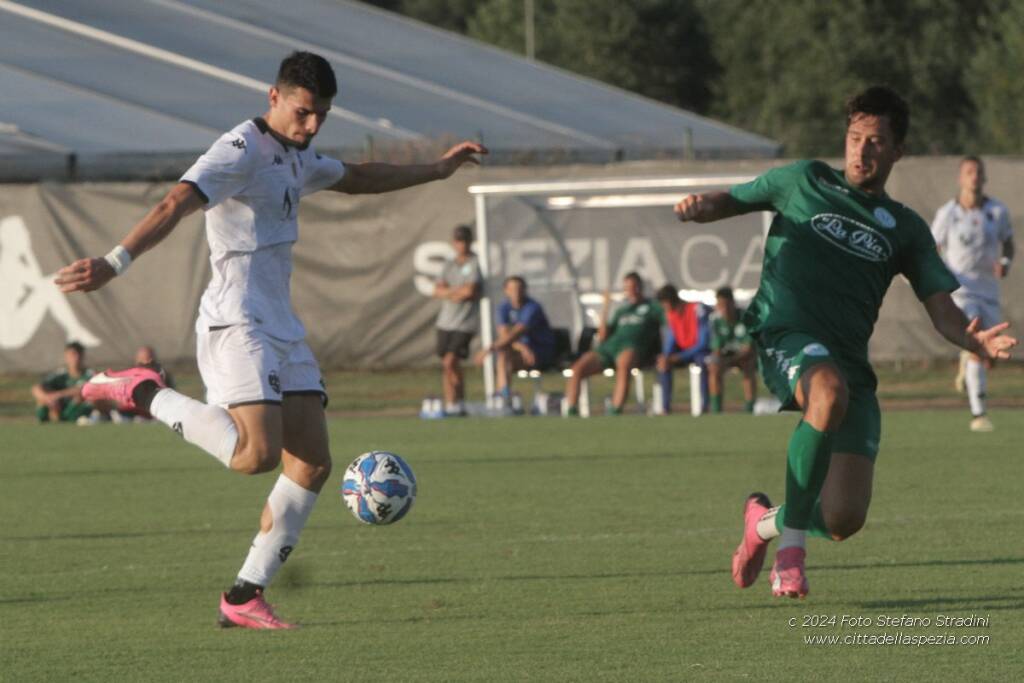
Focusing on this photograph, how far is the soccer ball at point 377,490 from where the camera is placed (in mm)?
8172

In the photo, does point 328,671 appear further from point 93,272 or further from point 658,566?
point 658,566

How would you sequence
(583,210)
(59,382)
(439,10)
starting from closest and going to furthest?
1. (59,382)
2. (583,210)
3. (439,10)

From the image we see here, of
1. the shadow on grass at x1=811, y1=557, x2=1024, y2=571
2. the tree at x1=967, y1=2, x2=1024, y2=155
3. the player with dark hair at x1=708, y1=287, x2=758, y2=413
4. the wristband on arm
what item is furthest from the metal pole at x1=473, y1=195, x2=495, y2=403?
the tree at x1=967, y1=2, x2=1024, y2=155

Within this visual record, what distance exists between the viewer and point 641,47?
67000mm

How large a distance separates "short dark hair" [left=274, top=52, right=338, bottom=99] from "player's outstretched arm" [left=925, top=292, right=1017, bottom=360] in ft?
8.02

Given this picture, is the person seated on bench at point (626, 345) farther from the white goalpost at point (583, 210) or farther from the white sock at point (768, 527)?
the white sock at point (768, 527)

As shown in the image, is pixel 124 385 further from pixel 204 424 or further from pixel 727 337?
pixel 727 337

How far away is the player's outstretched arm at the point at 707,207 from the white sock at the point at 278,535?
1792 millimetres

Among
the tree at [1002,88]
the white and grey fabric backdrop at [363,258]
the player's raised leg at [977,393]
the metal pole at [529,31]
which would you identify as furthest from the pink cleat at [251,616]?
the metal pole at [529,31]

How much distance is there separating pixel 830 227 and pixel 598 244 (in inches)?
661

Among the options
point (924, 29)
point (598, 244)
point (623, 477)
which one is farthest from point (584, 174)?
point (924, 29)

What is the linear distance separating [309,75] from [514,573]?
264cm

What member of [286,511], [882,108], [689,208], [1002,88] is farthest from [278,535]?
[1002,88]

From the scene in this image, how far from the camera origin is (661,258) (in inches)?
968
